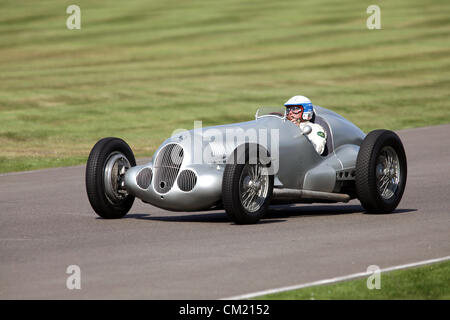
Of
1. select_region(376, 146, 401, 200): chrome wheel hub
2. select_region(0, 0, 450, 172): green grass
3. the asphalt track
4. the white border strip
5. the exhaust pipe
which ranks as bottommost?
the white border strip

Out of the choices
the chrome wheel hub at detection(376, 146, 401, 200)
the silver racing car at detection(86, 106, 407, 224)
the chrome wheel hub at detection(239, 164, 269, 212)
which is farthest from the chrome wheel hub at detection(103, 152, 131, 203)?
the chrome wheel hub at detection(376, 146, 401, 200)

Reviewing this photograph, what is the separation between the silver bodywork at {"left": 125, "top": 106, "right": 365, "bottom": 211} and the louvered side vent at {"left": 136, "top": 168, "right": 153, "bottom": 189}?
1 cm

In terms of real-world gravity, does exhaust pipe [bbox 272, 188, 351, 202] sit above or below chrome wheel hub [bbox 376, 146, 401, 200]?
below

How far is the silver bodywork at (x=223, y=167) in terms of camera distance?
11.0 m

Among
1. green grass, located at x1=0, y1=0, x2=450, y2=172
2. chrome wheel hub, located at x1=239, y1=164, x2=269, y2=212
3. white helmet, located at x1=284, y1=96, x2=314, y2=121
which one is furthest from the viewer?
green grass, located at x1=0, y1=0, x2=450, y2=172

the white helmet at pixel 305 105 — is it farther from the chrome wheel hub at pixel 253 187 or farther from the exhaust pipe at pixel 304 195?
the chrome wheel hub at pixel 253 187

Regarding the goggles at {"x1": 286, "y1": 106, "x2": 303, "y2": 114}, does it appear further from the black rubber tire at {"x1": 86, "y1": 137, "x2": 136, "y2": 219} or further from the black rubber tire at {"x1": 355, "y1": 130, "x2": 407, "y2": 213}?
the black rubber tire at {"x1": 86, "y1": 137, "x2": 136, "y2": 219}

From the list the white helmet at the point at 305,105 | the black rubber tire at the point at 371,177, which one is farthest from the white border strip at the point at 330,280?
the white helmet at the point at 305,105

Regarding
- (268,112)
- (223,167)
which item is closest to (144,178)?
(223,167)

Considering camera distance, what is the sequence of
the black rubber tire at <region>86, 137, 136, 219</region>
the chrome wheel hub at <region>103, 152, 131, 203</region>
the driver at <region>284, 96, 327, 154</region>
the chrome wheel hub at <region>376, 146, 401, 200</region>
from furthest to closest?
1. the driver at <region>284, 96, 327, 154</region>
2. the chrome wheel hub at <region>376, 146, 401, 200</region>
3. the chrome wheel hub at <region>103, 152, 131, 203</region>
4. the black rubber tire at <region>86, 137, 136, 219</region>

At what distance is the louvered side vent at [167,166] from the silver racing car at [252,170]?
11 mm

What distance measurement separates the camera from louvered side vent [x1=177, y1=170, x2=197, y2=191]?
11.0 meters

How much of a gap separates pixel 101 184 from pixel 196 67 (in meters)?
25.5

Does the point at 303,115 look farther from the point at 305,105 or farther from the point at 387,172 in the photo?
the point at 387,172
